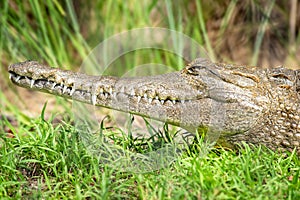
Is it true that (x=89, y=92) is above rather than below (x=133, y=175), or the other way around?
above

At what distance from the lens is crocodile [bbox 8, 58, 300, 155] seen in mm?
4395

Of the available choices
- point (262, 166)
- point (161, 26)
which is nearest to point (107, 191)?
point (262, 166)

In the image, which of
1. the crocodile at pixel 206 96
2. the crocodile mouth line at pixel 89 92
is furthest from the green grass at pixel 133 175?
the crocodile mouth line at pixel 89 92

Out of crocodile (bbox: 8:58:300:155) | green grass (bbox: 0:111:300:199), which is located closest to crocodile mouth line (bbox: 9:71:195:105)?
crocodile (bbox: 8:58:300:155)

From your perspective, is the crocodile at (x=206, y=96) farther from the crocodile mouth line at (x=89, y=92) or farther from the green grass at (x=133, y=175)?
the green grass at (x=133, y=175)

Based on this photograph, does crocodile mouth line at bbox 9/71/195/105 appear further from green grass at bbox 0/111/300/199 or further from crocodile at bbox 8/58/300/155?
green grass at bbox 0/111/300/199

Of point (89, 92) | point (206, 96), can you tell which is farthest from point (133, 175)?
point (206, 96)

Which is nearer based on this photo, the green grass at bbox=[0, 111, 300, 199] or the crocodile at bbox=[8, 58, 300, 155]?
the green grass at bbox=[0, 111, 300, 199]

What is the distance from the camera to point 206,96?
15.1 ft

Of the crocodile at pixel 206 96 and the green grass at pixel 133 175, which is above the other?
the crocodile at pixel 206 96

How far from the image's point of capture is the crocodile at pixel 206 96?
439 cm

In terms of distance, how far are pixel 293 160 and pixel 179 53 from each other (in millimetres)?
2557

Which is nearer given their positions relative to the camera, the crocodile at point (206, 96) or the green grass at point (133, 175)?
the green grass at point (133, 175)

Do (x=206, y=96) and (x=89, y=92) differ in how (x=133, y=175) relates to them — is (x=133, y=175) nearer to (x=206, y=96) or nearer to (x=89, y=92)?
(x=89, y=92)
